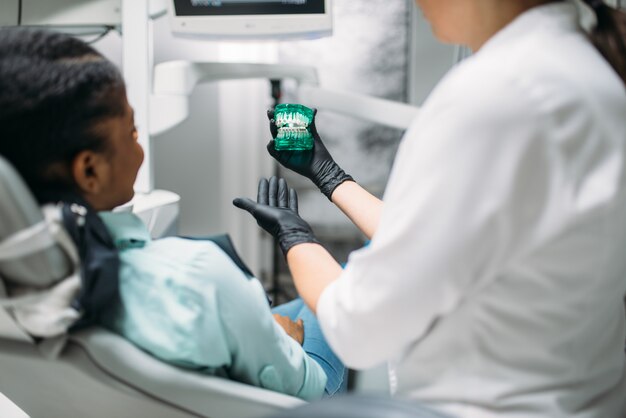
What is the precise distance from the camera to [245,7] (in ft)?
6.10

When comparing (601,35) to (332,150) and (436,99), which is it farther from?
(332,150)

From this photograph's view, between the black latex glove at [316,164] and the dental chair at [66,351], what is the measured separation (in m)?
0.58

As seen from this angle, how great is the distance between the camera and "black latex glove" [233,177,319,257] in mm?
979

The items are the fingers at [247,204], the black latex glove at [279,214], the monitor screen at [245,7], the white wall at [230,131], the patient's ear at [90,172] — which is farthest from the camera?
the white wall at [230,131]

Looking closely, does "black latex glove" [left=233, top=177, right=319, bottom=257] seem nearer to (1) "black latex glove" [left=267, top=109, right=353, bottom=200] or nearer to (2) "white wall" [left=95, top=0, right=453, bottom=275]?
(1) "black latex glove" [left=267, top=109, right=353, bottom=200]

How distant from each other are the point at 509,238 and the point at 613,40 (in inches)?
11.4

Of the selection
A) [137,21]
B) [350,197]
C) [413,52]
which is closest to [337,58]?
[413,52]

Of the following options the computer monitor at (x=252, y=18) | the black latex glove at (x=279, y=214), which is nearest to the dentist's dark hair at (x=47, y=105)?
the black latex glove at (x=279, y=214)

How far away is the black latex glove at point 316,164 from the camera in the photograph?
125 centimetres

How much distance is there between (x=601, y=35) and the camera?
0.71 m

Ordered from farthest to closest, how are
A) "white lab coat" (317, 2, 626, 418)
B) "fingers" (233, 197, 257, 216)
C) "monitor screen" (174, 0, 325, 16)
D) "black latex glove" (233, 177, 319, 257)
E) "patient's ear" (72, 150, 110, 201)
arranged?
1. "monitor screen" (174, 0, 325, 16)
2. "fingers" (233, 197, 257, 216)
3. "black latex glove" (233, 177, 319, 257)
4. "patient's ear" (72, 150, 110, 201)
5. "white lab coat" (317, 2, 626, 418)

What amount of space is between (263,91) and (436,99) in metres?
2.14

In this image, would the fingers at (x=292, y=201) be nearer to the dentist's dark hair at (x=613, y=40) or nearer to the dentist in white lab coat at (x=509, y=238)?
the dentist in white lab coat at (x=509, y=238)

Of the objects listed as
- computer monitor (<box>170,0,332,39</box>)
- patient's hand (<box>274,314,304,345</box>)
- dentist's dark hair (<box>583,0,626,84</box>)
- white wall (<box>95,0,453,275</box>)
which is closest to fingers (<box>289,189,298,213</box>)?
patient's hand (<box>274,314,304,345</box>)
